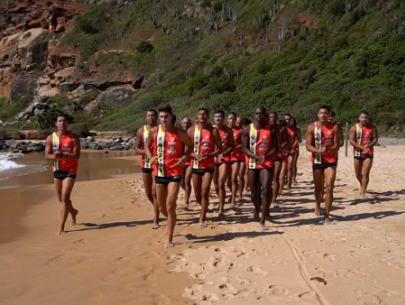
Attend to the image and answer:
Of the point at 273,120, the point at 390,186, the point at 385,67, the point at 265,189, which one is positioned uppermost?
the point at 385,67

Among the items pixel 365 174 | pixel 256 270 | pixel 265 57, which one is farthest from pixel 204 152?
pixel 265 57

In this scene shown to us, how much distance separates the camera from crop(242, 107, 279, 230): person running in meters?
6.51

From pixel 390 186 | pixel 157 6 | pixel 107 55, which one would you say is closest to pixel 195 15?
pixel 157 6

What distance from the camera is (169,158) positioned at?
5602 mm

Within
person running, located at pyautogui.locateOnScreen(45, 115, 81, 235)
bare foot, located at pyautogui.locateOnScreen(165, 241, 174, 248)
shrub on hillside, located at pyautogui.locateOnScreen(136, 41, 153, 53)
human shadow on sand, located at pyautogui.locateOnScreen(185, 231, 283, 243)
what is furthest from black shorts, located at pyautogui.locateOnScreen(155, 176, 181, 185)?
shrub on hillside, located at pyautogui.locateOnScreen(136, 41, 153, 53)

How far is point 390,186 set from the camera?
10.2 meters

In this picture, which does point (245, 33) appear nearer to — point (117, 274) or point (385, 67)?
point (385, 67)

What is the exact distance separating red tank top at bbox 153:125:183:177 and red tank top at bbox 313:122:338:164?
2457 mm

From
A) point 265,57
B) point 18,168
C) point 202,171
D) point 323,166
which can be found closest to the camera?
point 323,166

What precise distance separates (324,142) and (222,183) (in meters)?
1.91

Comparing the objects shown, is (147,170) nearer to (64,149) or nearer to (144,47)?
(64,149)

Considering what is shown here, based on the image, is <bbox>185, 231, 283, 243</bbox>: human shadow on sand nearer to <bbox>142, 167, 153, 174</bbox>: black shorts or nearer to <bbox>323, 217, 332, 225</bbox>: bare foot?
<bbox>323, 217, 332, 225</bbox>: bare foot

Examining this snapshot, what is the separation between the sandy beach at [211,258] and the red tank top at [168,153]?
1.01m

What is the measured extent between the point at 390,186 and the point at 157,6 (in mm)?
61222
